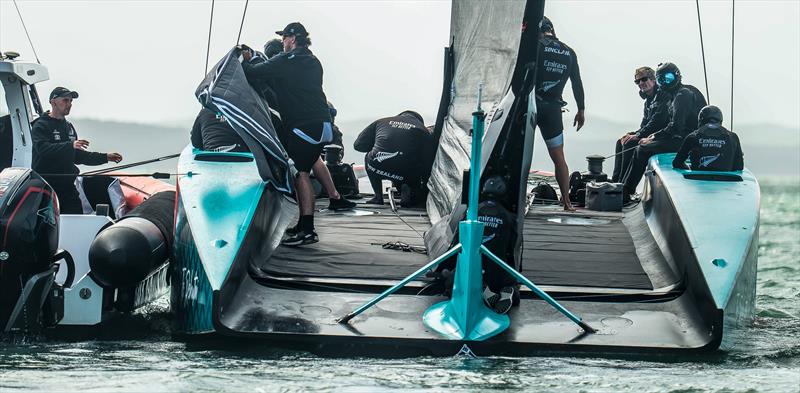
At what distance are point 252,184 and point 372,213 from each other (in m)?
2.24

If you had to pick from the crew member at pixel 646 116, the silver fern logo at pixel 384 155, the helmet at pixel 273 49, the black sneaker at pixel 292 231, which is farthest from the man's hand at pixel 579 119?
the black sneaker at pixel 292 231

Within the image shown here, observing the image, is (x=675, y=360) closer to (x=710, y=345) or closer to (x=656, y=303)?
(x=710, y=345)

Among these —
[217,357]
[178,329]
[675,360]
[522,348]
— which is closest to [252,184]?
[178,329]

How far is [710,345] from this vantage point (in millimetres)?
→ 6191

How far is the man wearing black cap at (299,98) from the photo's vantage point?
815cm

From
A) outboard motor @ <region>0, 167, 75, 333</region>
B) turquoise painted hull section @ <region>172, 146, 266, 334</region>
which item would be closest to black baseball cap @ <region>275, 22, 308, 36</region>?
turquoise painted hull section @ <region>172, 146, 266, 334</region>

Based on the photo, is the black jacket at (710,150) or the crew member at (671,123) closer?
the black jacket at (710,150)

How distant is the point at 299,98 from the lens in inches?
323

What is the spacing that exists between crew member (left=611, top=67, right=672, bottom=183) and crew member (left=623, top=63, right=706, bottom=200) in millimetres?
90

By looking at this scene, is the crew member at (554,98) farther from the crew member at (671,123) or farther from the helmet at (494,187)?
the helmet at (494,187)

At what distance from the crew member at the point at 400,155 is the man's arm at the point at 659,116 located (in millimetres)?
1925

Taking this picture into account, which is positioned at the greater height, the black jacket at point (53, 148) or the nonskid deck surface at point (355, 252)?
the black jacket at point (53, 148)

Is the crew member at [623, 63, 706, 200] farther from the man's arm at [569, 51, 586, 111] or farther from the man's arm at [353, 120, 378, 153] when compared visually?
the man's arm at [353, 120, 378, 153]

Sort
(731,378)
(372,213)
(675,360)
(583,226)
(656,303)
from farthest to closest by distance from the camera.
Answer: (372,213) < (583,226) < (656,303) < (675,360) < (731,378)
